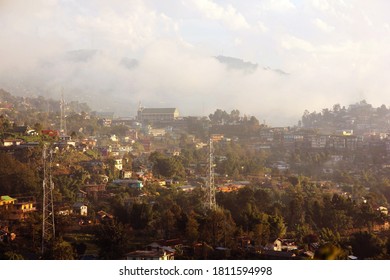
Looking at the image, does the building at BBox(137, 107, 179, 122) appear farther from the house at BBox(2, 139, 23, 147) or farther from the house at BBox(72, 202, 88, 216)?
→ the house at BBox(72, 202, 88, 216)

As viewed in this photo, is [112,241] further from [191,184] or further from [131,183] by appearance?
[191,184]

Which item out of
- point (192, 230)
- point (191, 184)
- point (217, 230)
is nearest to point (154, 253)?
point (192, 230)

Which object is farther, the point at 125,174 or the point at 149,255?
the point at 125,174

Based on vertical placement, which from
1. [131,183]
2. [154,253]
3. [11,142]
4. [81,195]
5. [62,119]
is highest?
[62,119]

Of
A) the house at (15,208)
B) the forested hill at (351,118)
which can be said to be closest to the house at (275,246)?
the house at (15,208)

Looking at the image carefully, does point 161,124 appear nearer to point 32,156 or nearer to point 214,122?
point 214,122
